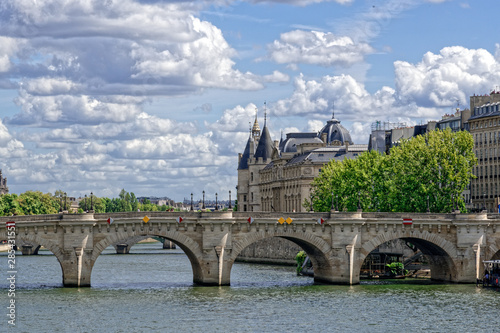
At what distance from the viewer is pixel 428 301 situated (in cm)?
8238

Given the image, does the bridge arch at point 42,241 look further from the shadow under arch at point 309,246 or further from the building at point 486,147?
the building at point 486,147

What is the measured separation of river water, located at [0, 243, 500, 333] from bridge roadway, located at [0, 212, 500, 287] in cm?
203

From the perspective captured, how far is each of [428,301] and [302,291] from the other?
37.6ft

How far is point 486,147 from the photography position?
136 meters

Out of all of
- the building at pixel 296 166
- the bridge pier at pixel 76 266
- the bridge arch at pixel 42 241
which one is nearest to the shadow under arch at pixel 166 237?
the bridge pier at pixel 76 266

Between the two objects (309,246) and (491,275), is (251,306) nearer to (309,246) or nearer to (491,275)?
(309,246)

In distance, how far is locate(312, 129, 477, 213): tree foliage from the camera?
110m

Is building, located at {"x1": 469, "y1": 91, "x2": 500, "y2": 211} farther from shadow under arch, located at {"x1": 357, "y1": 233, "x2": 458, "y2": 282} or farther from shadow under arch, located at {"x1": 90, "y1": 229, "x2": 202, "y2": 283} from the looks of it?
shadow under arch, located at {"x1": 90, "y1": 229, "x2": 202, "y2": 283}

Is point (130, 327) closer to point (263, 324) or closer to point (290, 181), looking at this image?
point (263, 324)

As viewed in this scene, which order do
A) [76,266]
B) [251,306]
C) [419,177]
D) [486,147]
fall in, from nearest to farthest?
[251,306], [76,266], [419,177], [486,147]

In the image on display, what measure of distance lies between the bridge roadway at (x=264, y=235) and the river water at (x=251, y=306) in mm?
2032

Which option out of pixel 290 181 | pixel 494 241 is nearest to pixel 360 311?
pixel 494 241

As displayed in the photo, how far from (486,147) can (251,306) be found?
6552 cm

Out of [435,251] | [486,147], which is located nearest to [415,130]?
[486,147]
